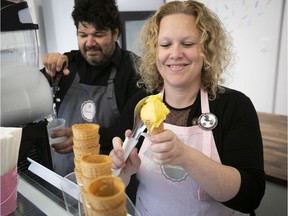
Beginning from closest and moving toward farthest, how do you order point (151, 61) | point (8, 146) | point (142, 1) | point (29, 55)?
point (8, 146)
point (29, 55)
point (151, 61)
point (142, 1)

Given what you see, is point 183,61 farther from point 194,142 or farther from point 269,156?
point 269,156

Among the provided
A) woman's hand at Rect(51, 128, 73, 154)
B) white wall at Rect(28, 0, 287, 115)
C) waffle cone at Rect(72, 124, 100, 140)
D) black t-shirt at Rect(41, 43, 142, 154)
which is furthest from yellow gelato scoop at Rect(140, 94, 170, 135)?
white wall at Rect(28, 0, 287, 115)

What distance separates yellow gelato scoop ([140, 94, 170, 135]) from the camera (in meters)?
0.61

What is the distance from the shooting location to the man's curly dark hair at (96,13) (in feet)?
4.21

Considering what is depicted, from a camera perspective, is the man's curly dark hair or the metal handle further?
the man's curly dark hair

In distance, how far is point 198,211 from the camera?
973 millimetres

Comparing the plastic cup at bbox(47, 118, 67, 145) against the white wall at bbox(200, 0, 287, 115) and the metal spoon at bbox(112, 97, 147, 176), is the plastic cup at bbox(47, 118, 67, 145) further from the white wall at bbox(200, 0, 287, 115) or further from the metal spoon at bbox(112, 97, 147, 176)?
the white wall at bbox(200, 0, 287, 115)

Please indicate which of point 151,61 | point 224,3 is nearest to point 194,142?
point 151,61

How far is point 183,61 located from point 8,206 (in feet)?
2.23

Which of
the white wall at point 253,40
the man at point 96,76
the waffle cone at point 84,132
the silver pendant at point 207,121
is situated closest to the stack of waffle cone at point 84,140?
the waffle cone at point 84,132

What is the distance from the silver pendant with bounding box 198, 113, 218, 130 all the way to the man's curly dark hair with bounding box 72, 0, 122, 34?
66cm

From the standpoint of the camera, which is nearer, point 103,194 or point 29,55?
point 103,194

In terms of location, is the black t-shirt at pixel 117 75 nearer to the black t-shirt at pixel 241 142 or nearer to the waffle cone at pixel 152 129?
the black t-shirt at pixel 241 142

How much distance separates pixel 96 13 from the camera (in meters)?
1.28
